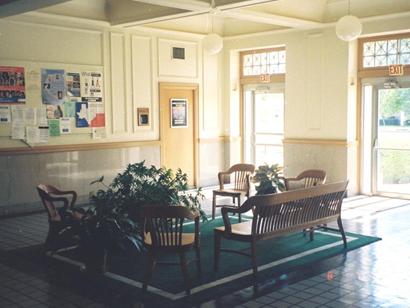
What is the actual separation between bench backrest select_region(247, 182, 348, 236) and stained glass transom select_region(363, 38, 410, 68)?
346 centimetres

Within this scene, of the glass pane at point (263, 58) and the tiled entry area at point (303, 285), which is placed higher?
the glass pane at point (263, 58)

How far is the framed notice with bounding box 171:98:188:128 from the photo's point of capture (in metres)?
9.70

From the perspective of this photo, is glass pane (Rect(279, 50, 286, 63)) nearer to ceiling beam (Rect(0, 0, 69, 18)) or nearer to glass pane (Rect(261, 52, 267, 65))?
glass pane (Rect(261, 52, 267, 65))

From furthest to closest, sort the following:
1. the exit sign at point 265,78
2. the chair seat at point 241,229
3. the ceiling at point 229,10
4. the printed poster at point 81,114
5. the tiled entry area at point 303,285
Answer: the exit sign at point 265,78 → the printed poster at point 81,114 → the ceiling at point 229,10 → the chair seat at point 241,229 → the tiled entry area at point 303,285

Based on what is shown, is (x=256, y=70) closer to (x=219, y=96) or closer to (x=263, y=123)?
(x=219, y=96)

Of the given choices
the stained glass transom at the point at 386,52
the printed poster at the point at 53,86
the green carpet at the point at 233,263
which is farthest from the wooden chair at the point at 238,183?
the stained glass transom at the point at 386,52

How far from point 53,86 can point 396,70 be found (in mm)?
5197

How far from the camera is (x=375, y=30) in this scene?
8.13 metres

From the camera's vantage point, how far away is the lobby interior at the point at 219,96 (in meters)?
7.52

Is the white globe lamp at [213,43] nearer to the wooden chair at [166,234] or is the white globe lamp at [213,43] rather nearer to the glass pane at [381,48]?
the glass pane at [381,48]

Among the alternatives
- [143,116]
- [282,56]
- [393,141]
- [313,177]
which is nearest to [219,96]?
[282,56]

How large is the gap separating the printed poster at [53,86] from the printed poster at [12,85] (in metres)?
0.32

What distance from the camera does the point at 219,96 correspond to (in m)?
10.5

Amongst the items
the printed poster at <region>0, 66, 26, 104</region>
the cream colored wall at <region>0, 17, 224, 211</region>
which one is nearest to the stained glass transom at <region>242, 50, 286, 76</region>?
the cream colored wall at <region>0, 17, 224, 211</region>
